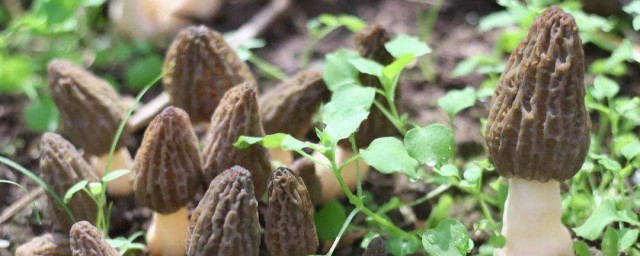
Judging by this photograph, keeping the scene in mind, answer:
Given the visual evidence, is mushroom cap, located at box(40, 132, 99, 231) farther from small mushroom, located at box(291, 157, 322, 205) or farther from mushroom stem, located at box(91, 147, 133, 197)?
small mushroom, located at box(291, 157, 322, 205)

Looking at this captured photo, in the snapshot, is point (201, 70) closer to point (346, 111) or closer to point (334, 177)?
point (334, 177)

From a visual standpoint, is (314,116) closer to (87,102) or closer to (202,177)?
(202,177)

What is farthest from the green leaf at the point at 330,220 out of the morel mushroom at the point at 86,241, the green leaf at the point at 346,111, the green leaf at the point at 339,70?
the morel mushroom at the point at 86,241

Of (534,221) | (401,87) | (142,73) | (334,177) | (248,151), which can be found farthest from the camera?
(142,73)

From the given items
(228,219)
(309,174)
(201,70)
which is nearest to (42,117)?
(201,70)

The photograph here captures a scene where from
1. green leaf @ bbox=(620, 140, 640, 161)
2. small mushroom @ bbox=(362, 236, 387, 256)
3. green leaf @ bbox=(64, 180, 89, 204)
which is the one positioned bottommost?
green leaf @ bbox=(620, 140, 640, 161)

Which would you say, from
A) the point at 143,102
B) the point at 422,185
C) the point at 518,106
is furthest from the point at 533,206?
the point at 143,102

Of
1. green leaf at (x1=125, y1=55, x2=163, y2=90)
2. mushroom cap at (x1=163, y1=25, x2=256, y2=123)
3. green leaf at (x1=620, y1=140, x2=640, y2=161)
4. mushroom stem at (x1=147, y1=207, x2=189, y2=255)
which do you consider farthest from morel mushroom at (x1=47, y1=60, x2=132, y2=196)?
green leaf at (x1=620, y1=140, x2=640, y2=161)
